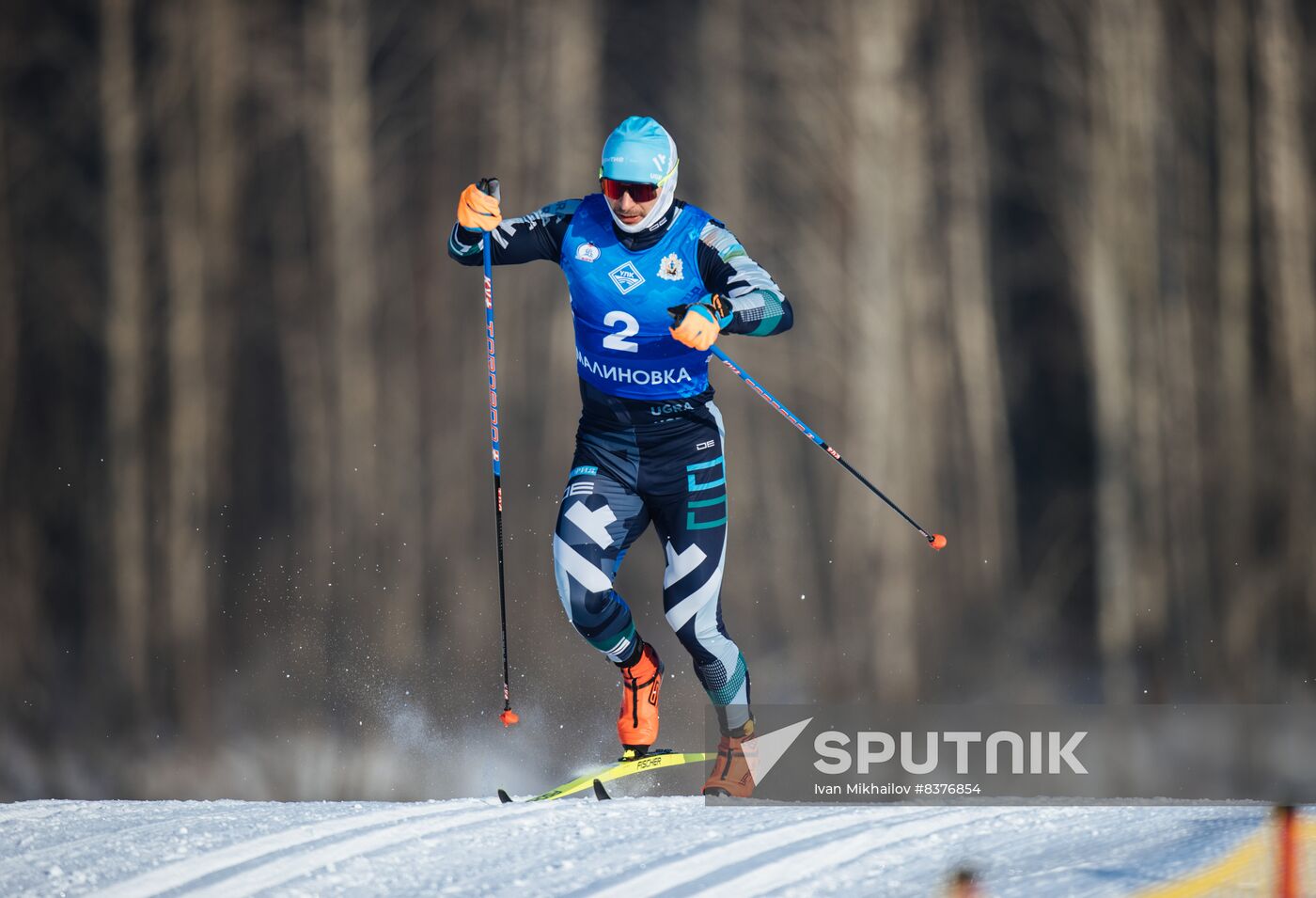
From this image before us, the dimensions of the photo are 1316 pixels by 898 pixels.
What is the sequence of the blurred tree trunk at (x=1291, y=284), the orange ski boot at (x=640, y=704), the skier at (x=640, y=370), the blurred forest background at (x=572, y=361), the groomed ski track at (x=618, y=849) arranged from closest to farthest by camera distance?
1. the groomed ski track at (x=618, y=849)
2. the skier at (x=640, y=370)
3. the orange ski boot at (x=640, y=704)
4. the blurred forest background at (x=572, y=361)
5. the blurred tree trunk at (x=1291, y=284)

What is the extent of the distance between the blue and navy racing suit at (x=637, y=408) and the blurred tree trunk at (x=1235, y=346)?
93.7 inches

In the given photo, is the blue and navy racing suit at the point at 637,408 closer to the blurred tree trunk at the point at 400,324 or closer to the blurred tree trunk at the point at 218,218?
the blurred tree trunk at the point at 400,324

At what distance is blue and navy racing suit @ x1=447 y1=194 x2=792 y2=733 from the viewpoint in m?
4.38

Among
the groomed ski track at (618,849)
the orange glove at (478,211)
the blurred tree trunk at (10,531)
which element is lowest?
the groomed ski track at (618,849)

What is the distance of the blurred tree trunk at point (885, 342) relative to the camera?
5.70 metres

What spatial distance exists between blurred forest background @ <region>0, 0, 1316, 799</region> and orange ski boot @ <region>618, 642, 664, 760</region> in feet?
2.79

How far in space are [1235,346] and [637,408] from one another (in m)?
2.75

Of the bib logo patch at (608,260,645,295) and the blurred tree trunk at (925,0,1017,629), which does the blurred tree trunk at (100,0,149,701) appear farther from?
the blurred tree trunk at (925,0,1017,629)

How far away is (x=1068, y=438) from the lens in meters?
5.80

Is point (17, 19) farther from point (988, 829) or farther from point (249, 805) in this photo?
point (988, 829)

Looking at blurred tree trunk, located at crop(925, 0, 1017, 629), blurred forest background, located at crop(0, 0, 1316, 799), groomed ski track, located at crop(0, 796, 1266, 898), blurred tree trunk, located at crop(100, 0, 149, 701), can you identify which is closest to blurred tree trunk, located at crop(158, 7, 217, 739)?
blurred forest background, located at crop(0, 0, 1316, 799)

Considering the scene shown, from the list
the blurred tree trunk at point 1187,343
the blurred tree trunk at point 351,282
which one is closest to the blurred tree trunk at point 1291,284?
the blurred tree trunk at point 1187,343

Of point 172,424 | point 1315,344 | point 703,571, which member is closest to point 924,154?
point 1315,344

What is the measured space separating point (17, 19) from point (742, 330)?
341 cm
